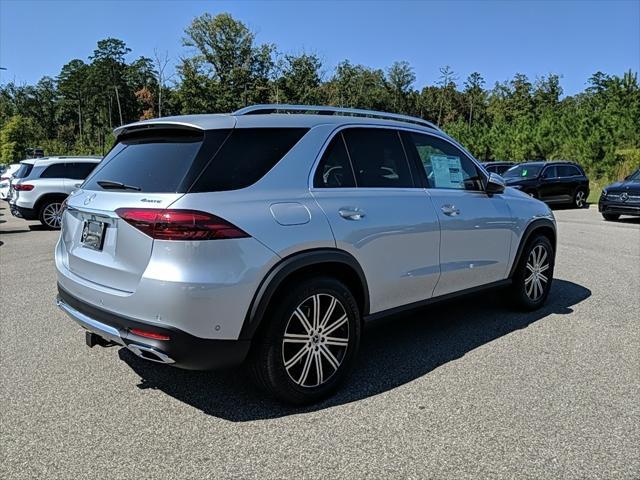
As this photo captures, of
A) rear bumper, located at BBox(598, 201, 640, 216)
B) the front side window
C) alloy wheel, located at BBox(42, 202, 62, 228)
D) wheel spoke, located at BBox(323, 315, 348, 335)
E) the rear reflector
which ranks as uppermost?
the front side window

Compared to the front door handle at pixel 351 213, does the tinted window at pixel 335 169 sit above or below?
above

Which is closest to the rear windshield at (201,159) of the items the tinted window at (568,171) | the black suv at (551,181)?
the black suv at (551,181)

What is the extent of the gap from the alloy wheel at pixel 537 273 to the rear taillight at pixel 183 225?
3641 mm

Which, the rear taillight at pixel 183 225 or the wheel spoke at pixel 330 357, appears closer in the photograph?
the rear taillight at pixel 183 225

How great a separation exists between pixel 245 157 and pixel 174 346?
117 centimetres

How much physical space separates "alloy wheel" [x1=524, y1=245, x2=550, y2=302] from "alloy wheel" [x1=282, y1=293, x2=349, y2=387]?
273cm

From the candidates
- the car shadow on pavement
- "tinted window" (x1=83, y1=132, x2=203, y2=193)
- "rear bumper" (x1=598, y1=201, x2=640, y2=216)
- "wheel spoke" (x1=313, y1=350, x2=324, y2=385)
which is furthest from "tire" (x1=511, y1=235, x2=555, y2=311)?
"rear bumper" (x1=598, y1=201, x2=640, y2=216)

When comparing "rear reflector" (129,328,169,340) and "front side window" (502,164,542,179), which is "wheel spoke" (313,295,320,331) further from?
"front side window" (502,164,542,179)

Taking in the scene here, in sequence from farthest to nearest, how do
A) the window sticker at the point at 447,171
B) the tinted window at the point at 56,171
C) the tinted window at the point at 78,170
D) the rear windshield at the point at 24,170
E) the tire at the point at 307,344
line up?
the rear windshield at the point at 24,170 < the tinted window at the point at 78,170 < the tinted window at the point at 56,171 < the window sticker at the point at 447,171 < the tire at the point at 307,344

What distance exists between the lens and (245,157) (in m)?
3.24

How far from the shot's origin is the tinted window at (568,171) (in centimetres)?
1955

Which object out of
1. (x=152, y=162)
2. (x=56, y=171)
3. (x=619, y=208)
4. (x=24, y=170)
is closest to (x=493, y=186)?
(x=152, y=162)

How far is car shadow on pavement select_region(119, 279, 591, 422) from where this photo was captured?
3.50m

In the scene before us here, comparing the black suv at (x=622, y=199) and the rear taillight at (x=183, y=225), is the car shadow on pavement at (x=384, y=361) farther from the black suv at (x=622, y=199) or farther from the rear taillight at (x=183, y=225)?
the black suv at (x=622, y=199)
